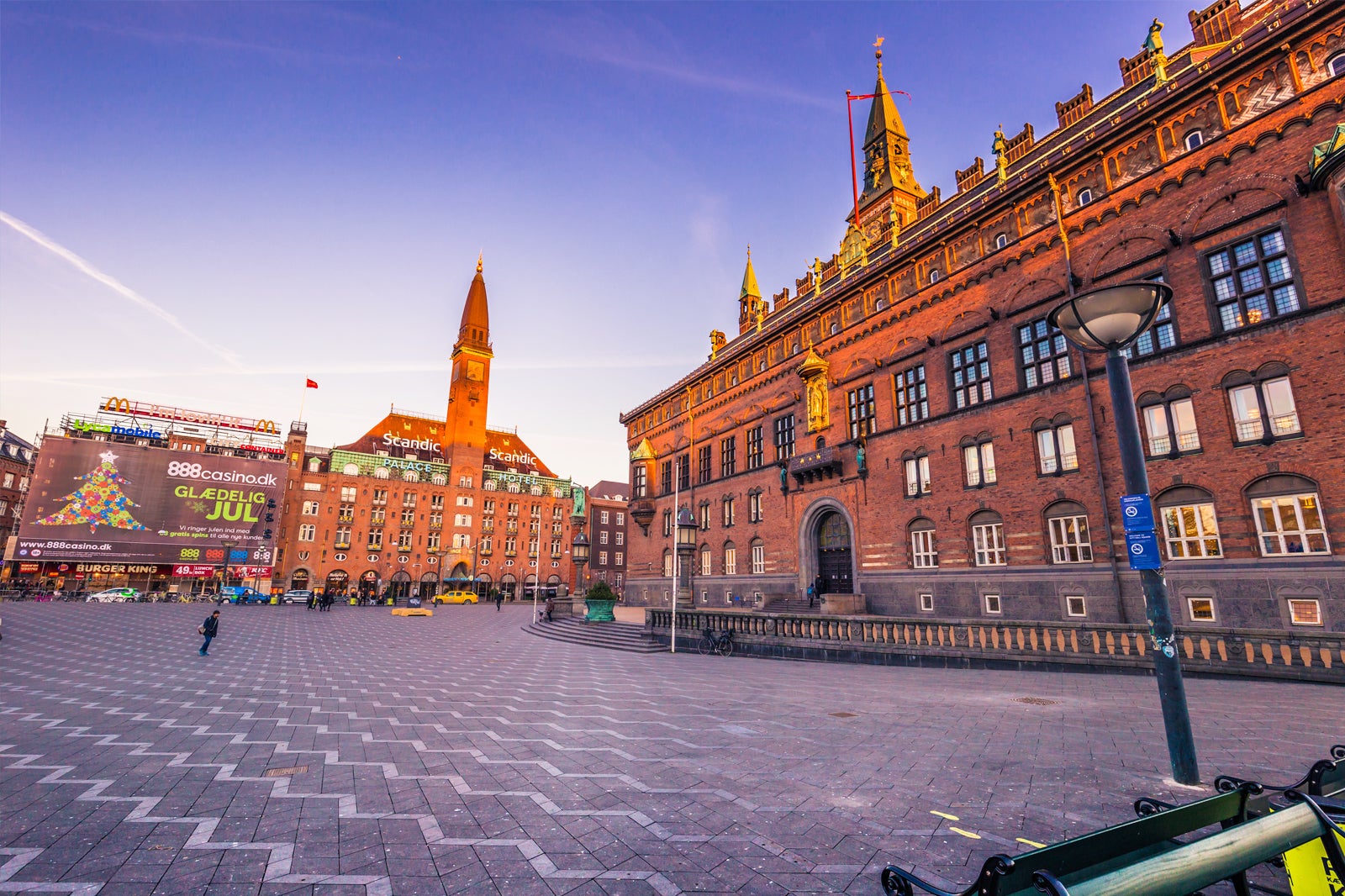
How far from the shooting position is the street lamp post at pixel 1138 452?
5.97 metres

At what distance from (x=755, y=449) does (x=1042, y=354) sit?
A: 17.9 metres

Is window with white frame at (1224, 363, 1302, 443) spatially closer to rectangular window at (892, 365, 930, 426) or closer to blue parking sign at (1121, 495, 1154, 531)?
rectangular window at (892, 365, 930, 426)

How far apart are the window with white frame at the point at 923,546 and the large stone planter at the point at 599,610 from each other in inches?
585

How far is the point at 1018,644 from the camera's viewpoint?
1512 cm

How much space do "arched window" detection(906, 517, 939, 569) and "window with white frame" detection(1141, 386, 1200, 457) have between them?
833 cm

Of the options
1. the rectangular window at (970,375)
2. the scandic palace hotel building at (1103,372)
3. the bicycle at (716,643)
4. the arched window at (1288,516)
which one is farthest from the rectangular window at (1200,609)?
the bicycle at (716,643)

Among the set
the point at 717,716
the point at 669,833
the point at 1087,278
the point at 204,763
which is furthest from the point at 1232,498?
the point at 204,763

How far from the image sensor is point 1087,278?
2011 cm

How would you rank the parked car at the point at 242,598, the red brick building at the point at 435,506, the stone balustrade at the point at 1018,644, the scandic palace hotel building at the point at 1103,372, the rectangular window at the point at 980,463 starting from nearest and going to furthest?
the stone balustrade at the point at 1018,644, the scandic palace hotel building at the point at 1103,372, the rectangular window at the point at 980,463, the parked car at the point at 242,598, the red brick building at the point at 435,506

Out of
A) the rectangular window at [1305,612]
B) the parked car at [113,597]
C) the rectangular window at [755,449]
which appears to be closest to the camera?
the rectangular window at [1305,612]

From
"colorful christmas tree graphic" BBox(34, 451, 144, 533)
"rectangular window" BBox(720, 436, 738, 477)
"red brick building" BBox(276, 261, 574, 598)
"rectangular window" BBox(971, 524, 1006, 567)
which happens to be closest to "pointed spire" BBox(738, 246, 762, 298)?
"rectangular window" BBox(720, 436, 738, 477)

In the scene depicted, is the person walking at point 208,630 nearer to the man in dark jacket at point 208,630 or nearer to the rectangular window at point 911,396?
the man in dark jacket at point 208,630

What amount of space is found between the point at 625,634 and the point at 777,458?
14.4 m

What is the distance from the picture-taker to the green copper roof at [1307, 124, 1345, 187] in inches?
550
